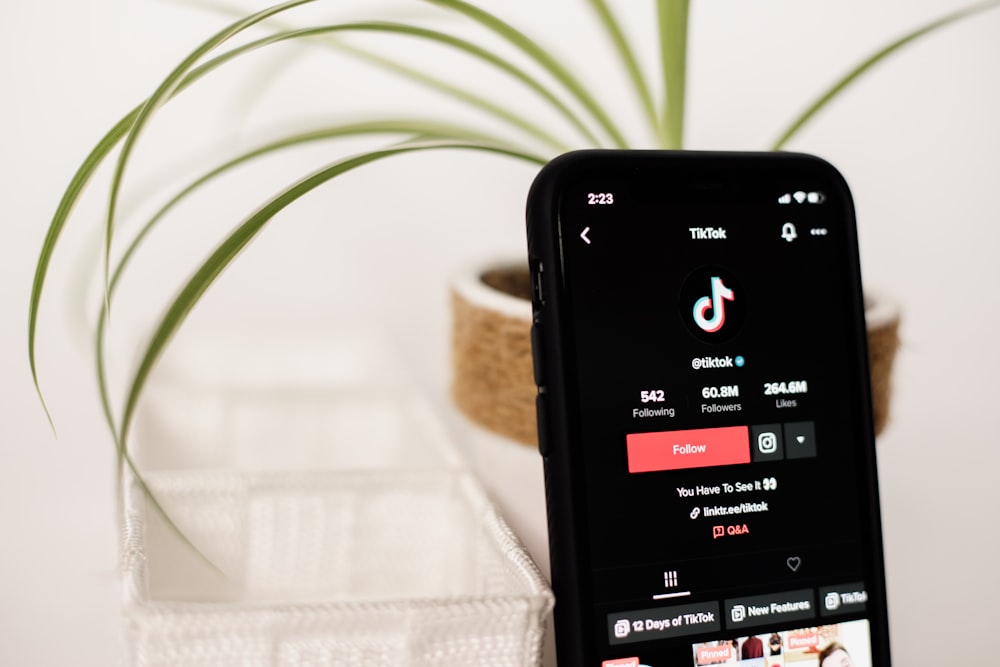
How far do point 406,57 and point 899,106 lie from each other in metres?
0.30

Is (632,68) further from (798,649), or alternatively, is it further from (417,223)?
(798,649)

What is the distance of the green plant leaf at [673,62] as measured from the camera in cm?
43

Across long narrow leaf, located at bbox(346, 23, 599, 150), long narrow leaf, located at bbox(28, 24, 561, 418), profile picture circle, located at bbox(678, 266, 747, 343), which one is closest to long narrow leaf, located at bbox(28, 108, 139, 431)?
long narrow leaf, located at bbox(28, 24, 561, 418)

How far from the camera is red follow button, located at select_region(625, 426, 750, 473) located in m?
0.32

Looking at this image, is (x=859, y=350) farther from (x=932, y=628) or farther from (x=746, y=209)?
(x=932, y=628)

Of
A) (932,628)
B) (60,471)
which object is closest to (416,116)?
(60,471)

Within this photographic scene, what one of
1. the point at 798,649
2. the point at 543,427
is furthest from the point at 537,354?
the point at 798,649

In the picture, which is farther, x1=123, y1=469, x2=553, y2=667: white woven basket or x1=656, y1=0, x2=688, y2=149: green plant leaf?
x1=656, y1=0, x2=688, y2=149: green plant leaf

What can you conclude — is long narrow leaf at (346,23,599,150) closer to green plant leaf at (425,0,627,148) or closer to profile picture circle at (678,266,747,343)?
green plant leaf at (425,0,627,148)

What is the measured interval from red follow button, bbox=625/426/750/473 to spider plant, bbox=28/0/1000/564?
0.52 ft

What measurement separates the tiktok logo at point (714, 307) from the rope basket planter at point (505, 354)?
0.09 m

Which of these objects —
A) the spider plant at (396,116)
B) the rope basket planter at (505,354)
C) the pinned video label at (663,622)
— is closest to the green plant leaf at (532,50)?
the spider plant at (396,116)

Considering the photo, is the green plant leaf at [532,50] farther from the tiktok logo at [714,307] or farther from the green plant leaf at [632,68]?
the tiktok logo at [714,307]

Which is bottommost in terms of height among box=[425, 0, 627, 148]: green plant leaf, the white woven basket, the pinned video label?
the pinned video label
